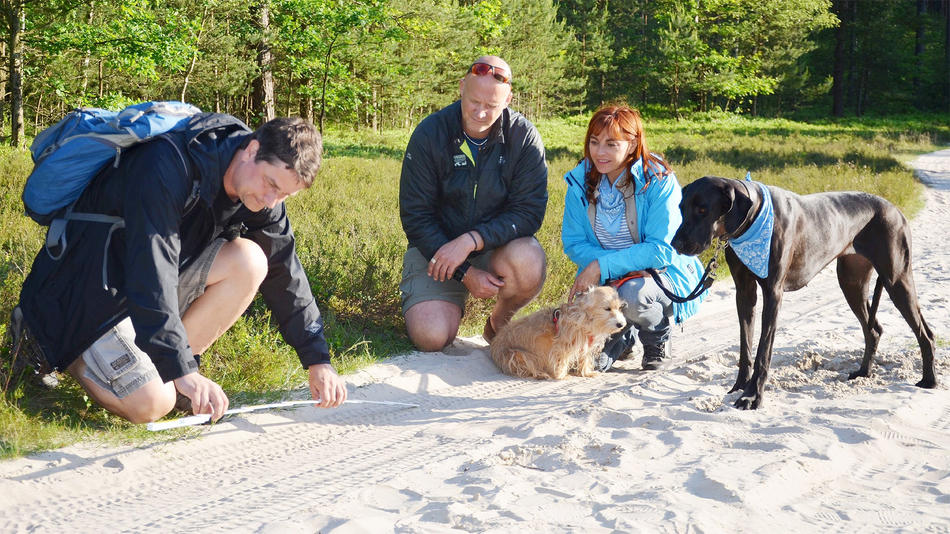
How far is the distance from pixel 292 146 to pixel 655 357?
131 inches

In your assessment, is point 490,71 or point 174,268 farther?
point 490,71

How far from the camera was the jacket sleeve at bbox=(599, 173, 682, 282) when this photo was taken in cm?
529

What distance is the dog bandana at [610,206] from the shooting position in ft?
17.9

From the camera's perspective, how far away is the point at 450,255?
17.7ft

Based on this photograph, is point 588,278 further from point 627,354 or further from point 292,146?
point 292,146

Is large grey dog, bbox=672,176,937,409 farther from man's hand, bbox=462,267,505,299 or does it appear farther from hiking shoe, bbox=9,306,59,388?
hiking shoe, bbox=9,306,59,388

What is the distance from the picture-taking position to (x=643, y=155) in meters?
5.36

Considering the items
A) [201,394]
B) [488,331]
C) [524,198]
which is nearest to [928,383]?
[524,198]

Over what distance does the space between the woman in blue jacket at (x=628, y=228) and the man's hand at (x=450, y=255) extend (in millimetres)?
779

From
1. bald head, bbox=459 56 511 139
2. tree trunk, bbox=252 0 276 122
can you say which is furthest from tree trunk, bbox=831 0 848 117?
bald head, bbox=459 56 511 139

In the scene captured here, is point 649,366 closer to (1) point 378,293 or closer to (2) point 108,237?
(1) point 378,293

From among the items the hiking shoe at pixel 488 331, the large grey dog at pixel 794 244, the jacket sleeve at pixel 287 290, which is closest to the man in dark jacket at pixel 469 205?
the hiking shoe at pixel 488 331

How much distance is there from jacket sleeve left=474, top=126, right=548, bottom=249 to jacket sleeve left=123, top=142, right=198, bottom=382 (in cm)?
260

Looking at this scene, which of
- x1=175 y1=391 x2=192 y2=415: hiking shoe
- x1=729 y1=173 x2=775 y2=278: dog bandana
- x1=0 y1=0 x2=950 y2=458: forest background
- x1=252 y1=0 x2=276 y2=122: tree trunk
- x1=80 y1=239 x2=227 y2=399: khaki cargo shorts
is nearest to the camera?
x1=80 y1=239 x2=227 y2=399: khaki cargo shorts
